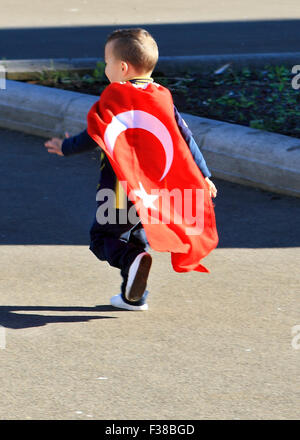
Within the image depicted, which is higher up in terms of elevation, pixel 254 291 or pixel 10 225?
pixel 254 291

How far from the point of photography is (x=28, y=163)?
7.24 meters

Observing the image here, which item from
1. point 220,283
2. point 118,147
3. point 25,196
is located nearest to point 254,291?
point 220,283

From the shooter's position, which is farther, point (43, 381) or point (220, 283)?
point (220, 283)

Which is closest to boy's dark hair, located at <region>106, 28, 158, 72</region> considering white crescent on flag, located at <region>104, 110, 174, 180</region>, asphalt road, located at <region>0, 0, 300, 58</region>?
white crescent on flag, located at <region>104, 110, 174, 180</region>

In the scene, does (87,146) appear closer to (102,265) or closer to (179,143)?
(179,143)

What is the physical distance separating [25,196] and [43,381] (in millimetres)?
2789

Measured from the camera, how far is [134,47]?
439 cm

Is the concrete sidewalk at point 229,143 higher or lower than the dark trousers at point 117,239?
lower

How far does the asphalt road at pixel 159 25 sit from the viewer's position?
11570 mm

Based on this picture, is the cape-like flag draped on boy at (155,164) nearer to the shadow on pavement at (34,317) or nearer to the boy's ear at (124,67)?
the boy's ear at (124,67)

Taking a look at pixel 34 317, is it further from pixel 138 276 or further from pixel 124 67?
pixel 124 67

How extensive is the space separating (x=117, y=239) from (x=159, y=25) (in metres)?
9.14
